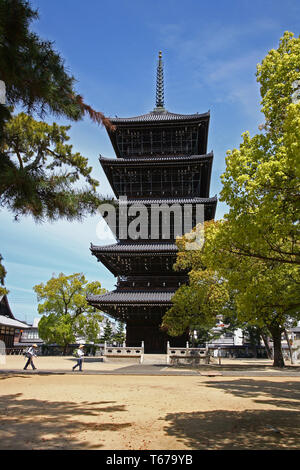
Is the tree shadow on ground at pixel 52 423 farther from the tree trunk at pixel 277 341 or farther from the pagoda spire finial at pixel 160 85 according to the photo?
the pagoda spire finial at pixel 160 85

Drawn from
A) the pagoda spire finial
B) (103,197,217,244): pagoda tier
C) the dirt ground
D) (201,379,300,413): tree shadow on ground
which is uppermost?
the pagoda spire finial

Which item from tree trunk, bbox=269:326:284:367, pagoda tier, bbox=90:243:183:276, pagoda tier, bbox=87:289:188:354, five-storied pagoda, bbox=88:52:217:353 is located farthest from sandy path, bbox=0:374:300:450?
pagoda tier, bbox=90:243:183:276

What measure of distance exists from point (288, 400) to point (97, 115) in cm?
984

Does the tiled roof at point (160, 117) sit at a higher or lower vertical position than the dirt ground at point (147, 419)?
higher

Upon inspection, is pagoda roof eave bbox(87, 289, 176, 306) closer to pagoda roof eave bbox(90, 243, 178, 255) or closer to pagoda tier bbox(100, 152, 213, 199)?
pagoda roof eave bbox(90, 243, 178, 255)

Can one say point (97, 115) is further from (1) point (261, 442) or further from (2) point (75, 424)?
(1) point (261, 442)

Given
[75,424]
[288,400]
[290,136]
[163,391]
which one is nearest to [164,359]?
[163,391]

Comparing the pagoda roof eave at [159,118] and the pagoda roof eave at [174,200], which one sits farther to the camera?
the pagoda roof eave at [159,118]

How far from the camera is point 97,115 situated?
6.74m

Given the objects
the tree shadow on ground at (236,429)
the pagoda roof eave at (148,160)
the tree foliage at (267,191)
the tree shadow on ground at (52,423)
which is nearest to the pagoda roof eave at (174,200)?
the pagoda roof eave at (148,160)

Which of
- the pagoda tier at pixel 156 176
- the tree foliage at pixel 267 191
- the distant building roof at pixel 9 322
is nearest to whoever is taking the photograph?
the tree foliage at pixel 267 191

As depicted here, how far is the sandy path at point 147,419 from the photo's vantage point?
5.47 meters

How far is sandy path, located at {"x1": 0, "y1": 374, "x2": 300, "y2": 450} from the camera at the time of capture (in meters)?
5.47

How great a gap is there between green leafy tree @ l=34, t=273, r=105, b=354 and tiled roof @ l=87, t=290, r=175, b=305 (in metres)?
13.4
